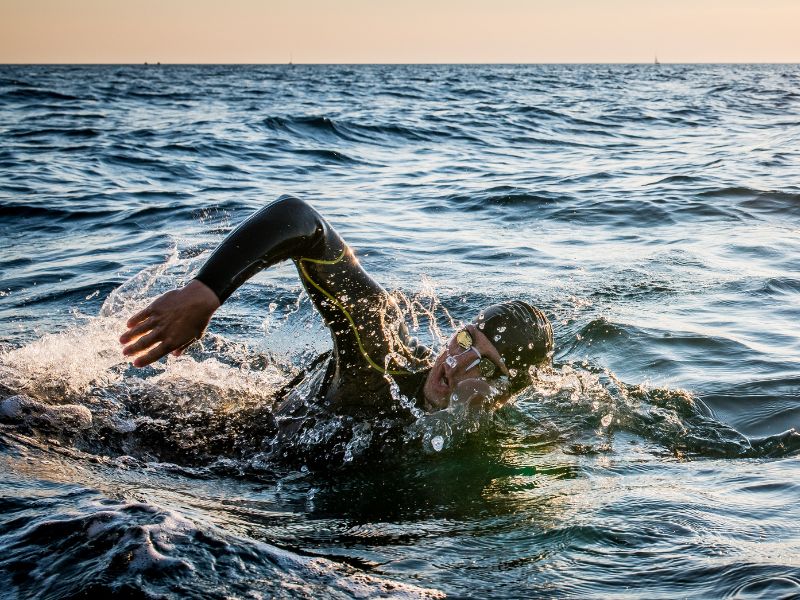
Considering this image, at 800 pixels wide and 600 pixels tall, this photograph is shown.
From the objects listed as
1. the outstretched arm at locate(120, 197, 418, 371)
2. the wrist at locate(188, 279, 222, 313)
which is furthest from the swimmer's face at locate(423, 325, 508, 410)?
the wrist at locate(188, 279, 222, 313)

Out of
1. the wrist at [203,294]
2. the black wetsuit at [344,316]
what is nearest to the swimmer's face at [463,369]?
the black wetsuit at [344,316]

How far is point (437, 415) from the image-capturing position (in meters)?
4.80

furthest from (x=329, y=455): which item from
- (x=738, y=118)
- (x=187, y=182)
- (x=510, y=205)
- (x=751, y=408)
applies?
(x=738, y=118)

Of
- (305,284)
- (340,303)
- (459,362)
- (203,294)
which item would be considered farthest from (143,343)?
(459,362)

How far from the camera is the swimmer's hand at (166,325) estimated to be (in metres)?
3.57

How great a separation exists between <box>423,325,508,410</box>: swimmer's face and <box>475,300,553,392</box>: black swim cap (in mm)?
44

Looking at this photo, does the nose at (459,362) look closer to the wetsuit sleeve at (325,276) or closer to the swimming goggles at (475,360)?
the swimming goggles at (475,360)

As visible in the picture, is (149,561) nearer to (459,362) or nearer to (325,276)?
(325,276)

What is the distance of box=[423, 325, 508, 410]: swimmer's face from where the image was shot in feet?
15.3

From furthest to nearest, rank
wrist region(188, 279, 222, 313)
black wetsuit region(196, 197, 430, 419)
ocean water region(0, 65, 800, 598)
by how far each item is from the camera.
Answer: black wetsuit region(196, 197, 430, 419)
wrist region(188, 279, 222, 313)
ocean water region(0, 65, 800, 598)

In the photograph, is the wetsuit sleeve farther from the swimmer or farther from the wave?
the wave

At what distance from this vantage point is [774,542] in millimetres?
3752

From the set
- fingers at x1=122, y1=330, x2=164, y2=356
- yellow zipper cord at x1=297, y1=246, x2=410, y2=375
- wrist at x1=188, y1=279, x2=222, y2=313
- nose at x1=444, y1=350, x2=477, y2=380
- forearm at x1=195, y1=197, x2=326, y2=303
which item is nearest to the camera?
fingers at x1=122, y1=330, x2=164, y2=356

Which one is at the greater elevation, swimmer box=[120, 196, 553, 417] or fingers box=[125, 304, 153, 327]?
fingers box=[125, 304, 153, 327]
